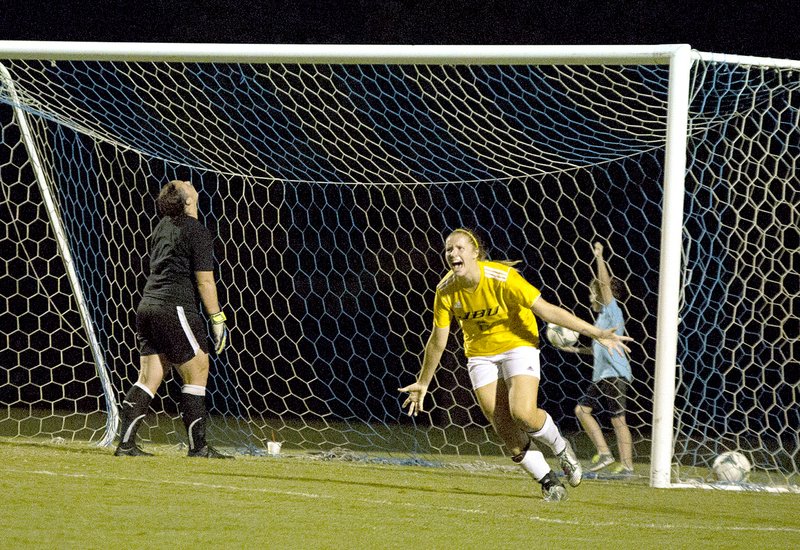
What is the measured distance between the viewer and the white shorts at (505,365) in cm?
562

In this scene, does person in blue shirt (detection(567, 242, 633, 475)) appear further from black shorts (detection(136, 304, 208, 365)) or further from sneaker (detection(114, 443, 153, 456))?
sneaker (detection(114, 443, 153, 456))

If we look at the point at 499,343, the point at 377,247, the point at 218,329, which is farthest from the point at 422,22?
the point at 499,343

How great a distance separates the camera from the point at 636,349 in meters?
10.3

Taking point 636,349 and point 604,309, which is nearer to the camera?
point 604,309

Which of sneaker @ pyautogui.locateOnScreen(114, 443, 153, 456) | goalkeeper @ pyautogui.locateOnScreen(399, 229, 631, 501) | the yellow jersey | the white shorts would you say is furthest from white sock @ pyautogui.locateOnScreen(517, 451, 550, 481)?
sneaker @ pyautogui.locateOnScreen(114, 443, 153, 456)

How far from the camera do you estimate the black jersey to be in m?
6.48

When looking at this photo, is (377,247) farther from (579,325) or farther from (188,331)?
(579,325)

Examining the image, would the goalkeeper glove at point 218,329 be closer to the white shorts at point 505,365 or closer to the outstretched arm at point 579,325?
the white shorts at point 505,365

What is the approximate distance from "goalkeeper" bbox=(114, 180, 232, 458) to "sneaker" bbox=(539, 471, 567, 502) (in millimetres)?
2200

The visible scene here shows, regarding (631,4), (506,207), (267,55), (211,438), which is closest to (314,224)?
(506,207)

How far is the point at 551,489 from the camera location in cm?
539

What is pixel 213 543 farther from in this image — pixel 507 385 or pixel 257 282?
pixel 257 282

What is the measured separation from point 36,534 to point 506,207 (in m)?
6.69

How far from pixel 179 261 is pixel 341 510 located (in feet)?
7.52
